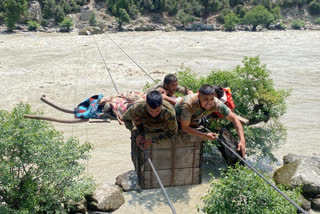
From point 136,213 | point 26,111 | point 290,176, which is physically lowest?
point 136,213

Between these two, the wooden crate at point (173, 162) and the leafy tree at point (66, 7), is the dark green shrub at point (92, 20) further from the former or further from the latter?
the wooden crate at point (173, 162)

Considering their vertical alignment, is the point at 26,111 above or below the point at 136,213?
above

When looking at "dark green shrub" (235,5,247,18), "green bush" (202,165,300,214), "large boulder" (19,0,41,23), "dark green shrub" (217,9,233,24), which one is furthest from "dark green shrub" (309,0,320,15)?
"green bush" (202,165,300,214)

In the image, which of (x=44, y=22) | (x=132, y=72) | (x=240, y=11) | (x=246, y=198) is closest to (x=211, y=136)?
(x=246, y=198)


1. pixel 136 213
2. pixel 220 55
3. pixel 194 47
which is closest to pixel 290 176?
pixel 136 213

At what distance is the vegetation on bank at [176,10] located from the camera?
3334cm

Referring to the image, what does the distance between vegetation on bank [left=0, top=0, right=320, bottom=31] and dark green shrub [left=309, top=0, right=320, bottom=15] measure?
3.90 meters

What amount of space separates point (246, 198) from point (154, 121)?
7.22ft

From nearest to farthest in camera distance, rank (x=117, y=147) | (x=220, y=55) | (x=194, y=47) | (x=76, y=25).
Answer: (x=117, y=147) → (x=220, y=55) → (x=194, y=47) → (x=76, y=25)

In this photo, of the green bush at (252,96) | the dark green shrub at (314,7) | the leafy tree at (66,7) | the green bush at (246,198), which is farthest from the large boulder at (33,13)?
the dark green shrub at (314,7)

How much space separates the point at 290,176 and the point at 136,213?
405 centimetres

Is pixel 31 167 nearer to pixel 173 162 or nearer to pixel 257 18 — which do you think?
pixel 173 162

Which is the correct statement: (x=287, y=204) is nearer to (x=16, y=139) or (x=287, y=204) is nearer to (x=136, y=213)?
(x=136, y=213)

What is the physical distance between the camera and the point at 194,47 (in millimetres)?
26922
